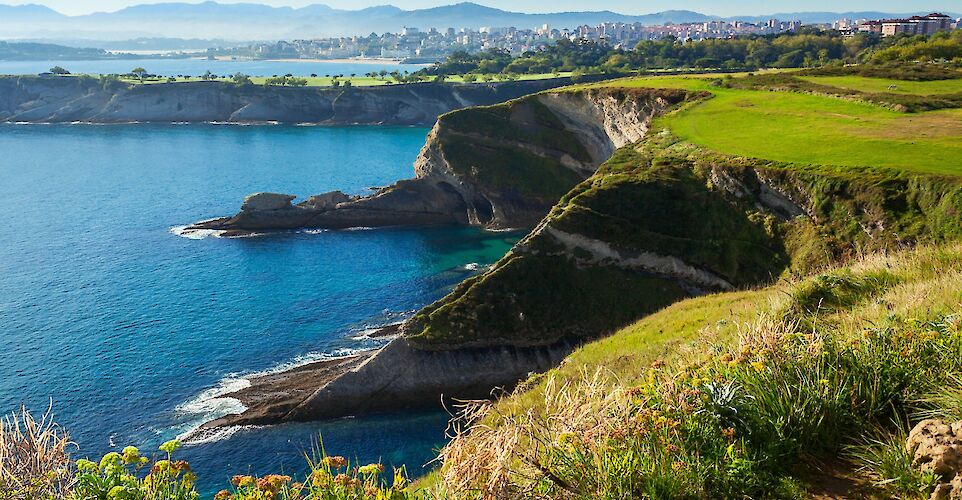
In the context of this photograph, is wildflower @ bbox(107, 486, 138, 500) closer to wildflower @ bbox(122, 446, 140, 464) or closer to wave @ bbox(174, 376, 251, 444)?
wildflower @ bbox(122, 446, 140, 464)

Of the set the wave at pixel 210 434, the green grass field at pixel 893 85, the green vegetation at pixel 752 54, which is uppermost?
the green vegetation at pixel 752 54

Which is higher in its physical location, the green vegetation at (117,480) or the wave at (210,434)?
the green vegetation at (117,480)

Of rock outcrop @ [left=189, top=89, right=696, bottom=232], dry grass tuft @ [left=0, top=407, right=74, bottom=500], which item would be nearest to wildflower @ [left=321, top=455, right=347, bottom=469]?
dry grass tuft @ [left=0, top=407, right=74, bottom=500]

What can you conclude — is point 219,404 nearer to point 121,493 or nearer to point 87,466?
point 87,466

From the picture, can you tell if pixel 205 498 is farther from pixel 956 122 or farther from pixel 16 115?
pixel 16 115

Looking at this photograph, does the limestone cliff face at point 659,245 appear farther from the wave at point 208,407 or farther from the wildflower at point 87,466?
the wildflower at point 87,466

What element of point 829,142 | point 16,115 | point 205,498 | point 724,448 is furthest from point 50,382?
point 16,115

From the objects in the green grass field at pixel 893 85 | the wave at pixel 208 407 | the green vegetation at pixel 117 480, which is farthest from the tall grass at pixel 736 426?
the green grass field at pixel 893 85
